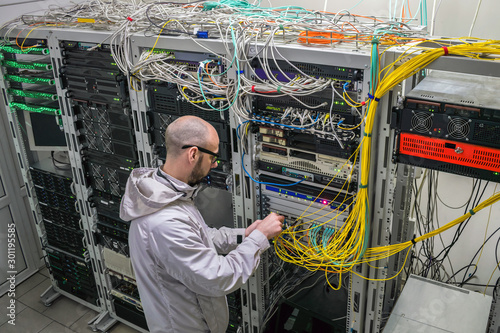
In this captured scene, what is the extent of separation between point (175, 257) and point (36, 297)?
270cm

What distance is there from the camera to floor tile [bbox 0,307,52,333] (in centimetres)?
353

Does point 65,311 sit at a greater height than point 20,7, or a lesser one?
lesser

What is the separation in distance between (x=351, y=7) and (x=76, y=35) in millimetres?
1808

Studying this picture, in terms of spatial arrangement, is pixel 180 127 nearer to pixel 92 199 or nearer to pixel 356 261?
pixel 356 261

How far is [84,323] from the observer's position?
11.7ft

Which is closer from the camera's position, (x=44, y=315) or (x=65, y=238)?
(x=65, y=238)

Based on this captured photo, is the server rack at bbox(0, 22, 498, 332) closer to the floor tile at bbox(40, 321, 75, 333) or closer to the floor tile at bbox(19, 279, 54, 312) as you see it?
the floor tile at bbox(19, 279, 54, 312)

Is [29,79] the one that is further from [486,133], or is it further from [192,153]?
[486,133]

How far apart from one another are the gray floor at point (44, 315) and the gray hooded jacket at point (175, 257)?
164 cm

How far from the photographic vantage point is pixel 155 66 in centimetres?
242

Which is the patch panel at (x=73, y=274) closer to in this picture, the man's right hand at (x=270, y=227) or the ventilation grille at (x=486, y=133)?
the man's right hand at (x=270, y=227)

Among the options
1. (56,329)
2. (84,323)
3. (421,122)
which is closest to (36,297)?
(56,329)

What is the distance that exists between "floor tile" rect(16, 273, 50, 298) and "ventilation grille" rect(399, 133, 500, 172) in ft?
11.8

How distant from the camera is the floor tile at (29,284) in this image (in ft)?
13.1
